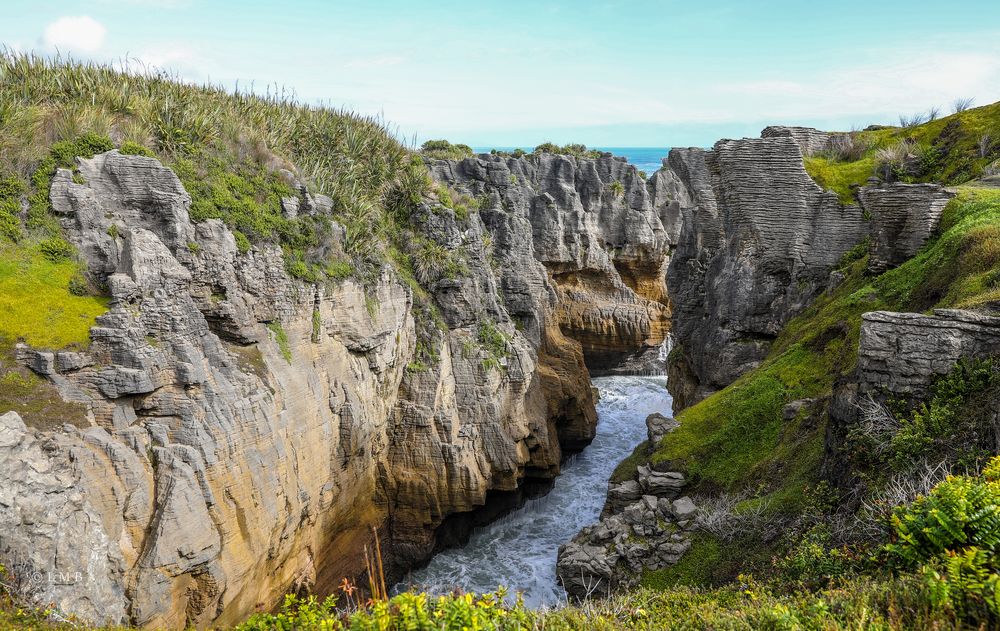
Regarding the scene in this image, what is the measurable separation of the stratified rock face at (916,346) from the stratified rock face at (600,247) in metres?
21.0

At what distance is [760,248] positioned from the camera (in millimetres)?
22062

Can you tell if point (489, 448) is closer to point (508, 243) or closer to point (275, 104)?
point (508, 243)

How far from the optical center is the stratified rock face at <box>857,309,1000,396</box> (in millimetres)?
10648

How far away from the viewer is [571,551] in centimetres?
1552

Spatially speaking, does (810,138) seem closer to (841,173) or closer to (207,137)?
(841,173)

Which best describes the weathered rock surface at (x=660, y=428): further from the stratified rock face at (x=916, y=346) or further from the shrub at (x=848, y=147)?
the shrub at (x=848, y=147)

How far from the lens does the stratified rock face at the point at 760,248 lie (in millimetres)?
21000

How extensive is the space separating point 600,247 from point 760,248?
15.4 metres

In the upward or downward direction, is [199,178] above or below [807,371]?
above

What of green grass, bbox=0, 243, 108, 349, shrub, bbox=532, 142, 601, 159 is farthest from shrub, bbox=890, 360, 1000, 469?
shrub, bbox=532, 142, 601, 159

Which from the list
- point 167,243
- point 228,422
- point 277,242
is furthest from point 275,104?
point 228,422

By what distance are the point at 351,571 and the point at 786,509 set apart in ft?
36.7

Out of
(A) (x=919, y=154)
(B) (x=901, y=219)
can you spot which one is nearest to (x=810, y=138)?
(A) (x=919, y=154)

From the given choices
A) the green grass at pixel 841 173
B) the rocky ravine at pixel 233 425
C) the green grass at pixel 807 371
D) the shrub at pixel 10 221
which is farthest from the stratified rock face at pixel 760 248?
the shrub at pixel 10 221
